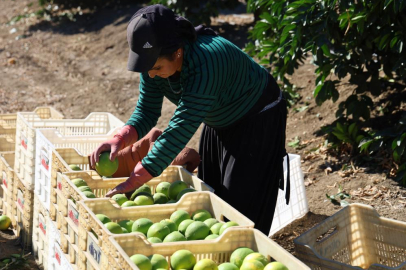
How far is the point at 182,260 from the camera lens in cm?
288

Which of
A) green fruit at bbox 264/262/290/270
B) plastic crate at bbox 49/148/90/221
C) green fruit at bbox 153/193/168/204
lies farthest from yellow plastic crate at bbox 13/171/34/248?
green fruit at bbox 264/262/290/270

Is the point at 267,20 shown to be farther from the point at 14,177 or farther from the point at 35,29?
the point at 35,29

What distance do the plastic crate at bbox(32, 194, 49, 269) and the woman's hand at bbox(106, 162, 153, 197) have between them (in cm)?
130

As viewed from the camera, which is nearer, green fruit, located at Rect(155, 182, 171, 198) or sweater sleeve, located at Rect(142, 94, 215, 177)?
sweater sleeve, located at Rect(142, 94, 215, 177)

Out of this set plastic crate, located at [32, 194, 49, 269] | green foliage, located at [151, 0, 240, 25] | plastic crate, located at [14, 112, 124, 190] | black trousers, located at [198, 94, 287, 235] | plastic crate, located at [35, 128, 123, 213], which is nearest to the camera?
black trousers, located at [198, 94, 287, 235]

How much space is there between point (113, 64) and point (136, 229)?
795cm

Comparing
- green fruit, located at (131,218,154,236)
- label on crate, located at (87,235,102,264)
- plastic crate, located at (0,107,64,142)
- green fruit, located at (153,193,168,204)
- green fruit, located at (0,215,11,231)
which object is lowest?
green fruit, located at (0,215,11,231)

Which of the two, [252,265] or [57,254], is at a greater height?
[252,265]

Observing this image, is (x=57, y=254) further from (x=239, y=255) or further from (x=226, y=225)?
(x=239, y=255)

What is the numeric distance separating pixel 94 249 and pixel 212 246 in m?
0.65

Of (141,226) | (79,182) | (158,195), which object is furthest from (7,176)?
(141,226)

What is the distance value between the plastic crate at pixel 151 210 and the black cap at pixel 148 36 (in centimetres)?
72

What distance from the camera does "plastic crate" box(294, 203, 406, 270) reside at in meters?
3.94

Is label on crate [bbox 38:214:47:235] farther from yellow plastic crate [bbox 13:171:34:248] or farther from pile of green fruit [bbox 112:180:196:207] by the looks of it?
pile of green fruit [bbox 112:180:196:207]
